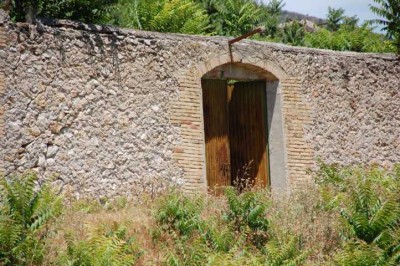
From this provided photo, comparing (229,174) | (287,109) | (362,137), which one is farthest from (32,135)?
(362,137)

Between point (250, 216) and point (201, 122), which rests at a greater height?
point (201, 122)

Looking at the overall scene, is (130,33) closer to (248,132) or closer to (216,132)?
(216,132)

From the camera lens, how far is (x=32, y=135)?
9.70 meters

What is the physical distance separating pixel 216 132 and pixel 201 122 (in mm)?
809

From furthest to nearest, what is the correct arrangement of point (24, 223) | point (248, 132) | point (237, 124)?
point (237, 124), point (248, 132), point (24, 223)

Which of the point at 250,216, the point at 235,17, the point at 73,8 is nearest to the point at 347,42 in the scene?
the point at 235,17

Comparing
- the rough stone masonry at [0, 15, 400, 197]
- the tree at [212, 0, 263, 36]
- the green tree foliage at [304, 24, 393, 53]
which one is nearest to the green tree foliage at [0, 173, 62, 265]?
the rough stone masonry at [0, 15, 400, 197]

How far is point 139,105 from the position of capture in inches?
425

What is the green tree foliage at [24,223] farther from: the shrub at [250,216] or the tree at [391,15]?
the tree at [391,15]

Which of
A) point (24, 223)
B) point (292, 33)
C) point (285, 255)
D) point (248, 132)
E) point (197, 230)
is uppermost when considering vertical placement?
point (292, 33)

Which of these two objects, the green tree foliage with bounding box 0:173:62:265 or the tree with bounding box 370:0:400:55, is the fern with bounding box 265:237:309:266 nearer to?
the green tree foliage with bounding box 0:173:62:265

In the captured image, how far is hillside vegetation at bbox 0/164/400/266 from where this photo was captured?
23.6ft

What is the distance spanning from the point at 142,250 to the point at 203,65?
14.4 feet

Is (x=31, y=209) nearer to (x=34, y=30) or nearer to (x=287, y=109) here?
(x=34, y=30)
